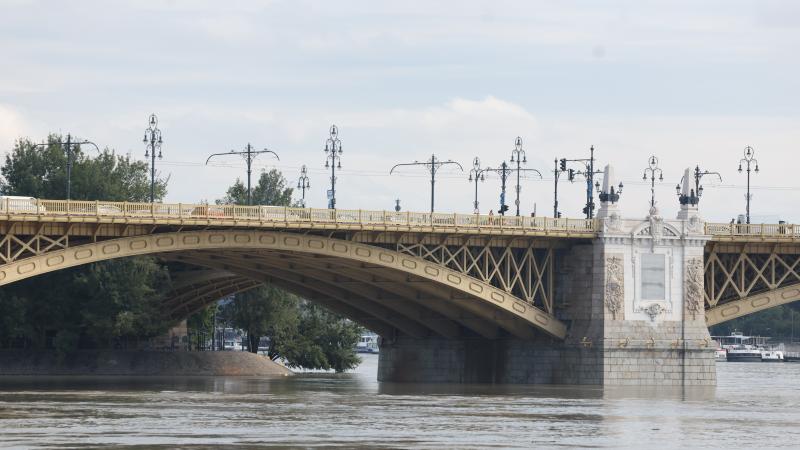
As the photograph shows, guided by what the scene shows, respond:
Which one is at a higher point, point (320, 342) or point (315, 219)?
point (315, 219)

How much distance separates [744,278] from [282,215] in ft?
108

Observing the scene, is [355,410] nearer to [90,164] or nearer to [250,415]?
[250,415]

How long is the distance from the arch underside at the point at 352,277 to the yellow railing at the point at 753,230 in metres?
11.9

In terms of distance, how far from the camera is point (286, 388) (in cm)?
10206

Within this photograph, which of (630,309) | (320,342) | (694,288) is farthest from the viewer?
(320,342)

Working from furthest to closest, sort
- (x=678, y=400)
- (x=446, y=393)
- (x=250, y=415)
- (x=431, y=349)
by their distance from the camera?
(x=431, y=349) → (x=446, y=393) → (x=678, y=400) → (x=250, y=415)

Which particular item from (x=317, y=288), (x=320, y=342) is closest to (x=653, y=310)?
(x=317, y=288)

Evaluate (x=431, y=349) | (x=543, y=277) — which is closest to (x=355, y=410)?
(x=543, y=277)

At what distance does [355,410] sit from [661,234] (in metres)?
31.9

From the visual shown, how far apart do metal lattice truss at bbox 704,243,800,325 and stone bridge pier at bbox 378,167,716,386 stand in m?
2.70

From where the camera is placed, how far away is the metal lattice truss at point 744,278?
10625 cm

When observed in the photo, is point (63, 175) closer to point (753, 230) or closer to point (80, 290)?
point (80, 290)

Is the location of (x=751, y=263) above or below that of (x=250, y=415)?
above

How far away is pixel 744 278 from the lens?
4259 inches
